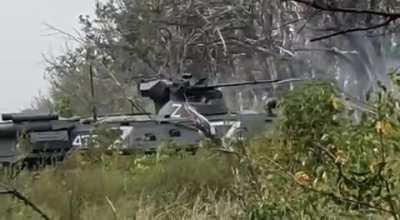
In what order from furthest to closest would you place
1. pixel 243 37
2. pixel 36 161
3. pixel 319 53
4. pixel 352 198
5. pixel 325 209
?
pixel 243 37 → pixel 319 53 → pixel 36 161 → pixel 325 209 → pixel 352 198

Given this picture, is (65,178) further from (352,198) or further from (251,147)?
(352,198)

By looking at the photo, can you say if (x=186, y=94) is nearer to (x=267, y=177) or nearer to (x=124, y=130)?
(x=124, y=130)

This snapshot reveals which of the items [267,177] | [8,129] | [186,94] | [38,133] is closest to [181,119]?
[186,94]

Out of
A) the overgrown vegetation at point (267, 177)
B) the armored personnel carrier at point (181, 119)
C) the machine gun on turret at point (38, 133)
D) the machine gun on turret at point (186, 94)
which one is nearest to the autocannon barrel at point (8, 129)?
the machine gun on turret at point (38, 133)

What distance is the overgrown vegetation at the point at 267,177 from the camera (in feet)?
8.80

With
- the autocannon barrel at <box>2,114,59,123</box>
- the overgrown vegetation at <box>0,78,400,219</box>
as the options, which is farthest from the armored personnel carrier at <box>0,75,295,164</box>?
the overgrown vegetation at <box>0,78,400,219</box>

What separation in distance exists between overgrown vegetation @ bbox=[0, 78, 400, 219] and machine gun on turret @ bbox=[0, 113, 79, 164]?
1.11 meters

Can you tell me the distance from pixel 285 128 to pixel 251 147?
102 cm

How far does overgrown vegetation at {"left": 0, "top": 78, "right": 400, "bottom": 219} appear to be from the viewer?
2682 mm

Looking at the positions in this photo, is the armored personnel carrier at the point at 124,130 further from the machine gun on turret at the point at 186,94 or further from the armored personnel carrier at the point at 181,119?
the machine gun on turret at the point at 186,94

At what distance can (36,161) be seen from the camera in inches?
413

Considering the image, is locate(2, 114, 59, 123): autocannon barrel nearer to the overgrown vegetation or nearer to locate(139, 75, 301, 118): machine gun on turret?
the overgrown vegetation

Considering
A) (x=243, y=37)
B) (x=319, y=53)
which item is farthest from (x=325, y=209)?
(x=243, y=37)

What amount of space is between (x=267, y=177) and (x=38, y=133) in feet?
22.3
